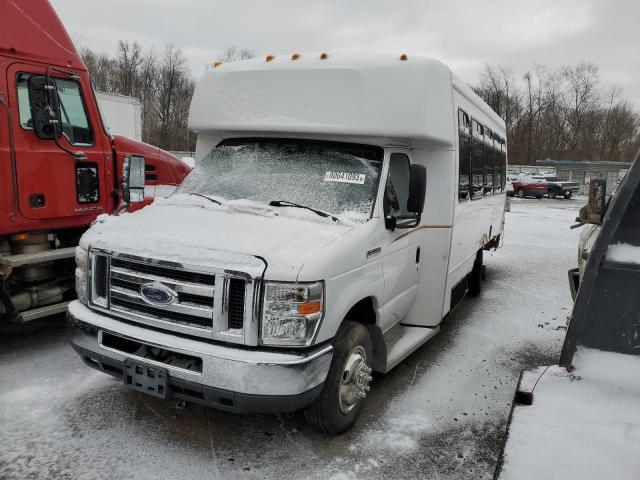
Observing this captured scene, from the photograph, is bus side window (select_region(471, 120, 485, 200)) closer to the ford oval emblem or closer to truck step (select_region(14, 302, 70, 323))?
the ford oval emblem

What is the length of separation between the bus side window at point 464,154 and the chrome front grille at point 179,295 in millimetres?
3251

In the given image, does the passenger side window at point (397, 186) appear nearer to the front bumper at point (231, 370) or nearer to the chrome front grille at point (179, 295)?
the front bumper at point (231, 370)

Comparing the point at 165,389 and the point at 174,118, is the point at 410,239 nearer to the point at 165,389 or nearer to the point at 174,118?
the point at 165,389

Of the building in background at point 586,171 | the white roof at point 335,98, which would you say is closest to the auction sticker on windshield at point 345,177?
the white roof at point 335,98

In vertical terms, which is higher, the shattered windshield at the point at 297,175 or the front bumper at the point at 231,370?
the shattered windshield at the point at 297,175

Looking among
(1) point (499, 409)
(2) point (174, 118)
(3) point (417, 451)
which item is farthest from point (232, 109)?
(2) point (174, 118)

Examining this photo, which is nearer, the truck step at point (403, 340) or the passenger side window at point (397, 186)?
the passenger side window at point (397, 186)

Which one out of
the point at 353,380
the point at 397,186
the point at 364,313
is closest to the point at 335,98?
the point at 397,186

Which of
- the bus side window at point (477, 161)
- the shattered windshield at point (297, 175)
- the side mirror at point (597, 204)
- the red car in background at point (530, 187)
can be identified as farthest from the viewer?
the red car in background at point (530, 187)

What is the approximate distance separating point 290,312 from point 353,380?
3.41ft

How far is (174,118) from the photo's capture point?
58938mm

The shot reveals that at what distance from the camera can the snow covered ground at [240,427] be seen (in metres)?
3.46

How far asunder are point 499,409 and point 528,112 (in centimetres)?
7804

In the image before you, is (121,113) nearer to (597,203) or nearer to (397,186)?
(397,186)
